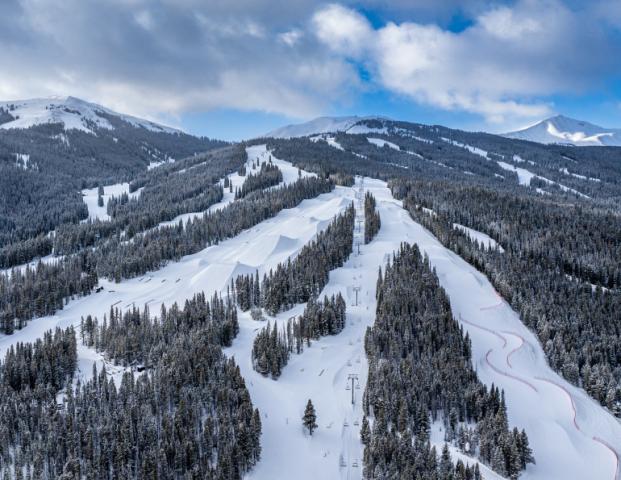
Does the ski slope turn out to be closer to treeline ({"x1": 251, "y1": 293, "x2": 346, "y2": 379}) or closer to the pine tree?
the pine tree

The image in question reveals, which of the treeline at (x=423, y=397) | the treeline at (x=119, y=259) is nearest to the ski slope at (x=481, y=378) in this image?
the treeline at (x=423, y=397)

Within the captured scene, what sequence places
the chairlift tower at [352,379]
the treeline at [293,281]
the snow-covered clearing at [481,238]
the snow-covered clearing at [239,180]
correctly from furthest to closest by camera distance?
1. the snow-covered clearing at [239,180]
2. the snow-covered clearing at [481,238]
3. the treeline at [293,281]
4. the chairlift tower at [352,379]

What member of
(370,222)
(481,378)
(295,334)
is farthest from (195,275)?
(481,378)

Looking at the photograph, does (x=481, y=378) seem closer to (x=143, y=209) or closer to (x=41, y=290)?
(x=41, y=290)

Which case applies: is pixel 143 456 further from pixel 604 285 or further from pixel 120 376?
pixel 604 285

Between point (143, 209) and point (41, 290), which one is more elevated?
point (143, 209)

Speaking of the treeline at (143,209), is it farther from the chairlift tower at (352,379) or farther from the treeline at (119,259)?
the chairlift tower at (352,379)
